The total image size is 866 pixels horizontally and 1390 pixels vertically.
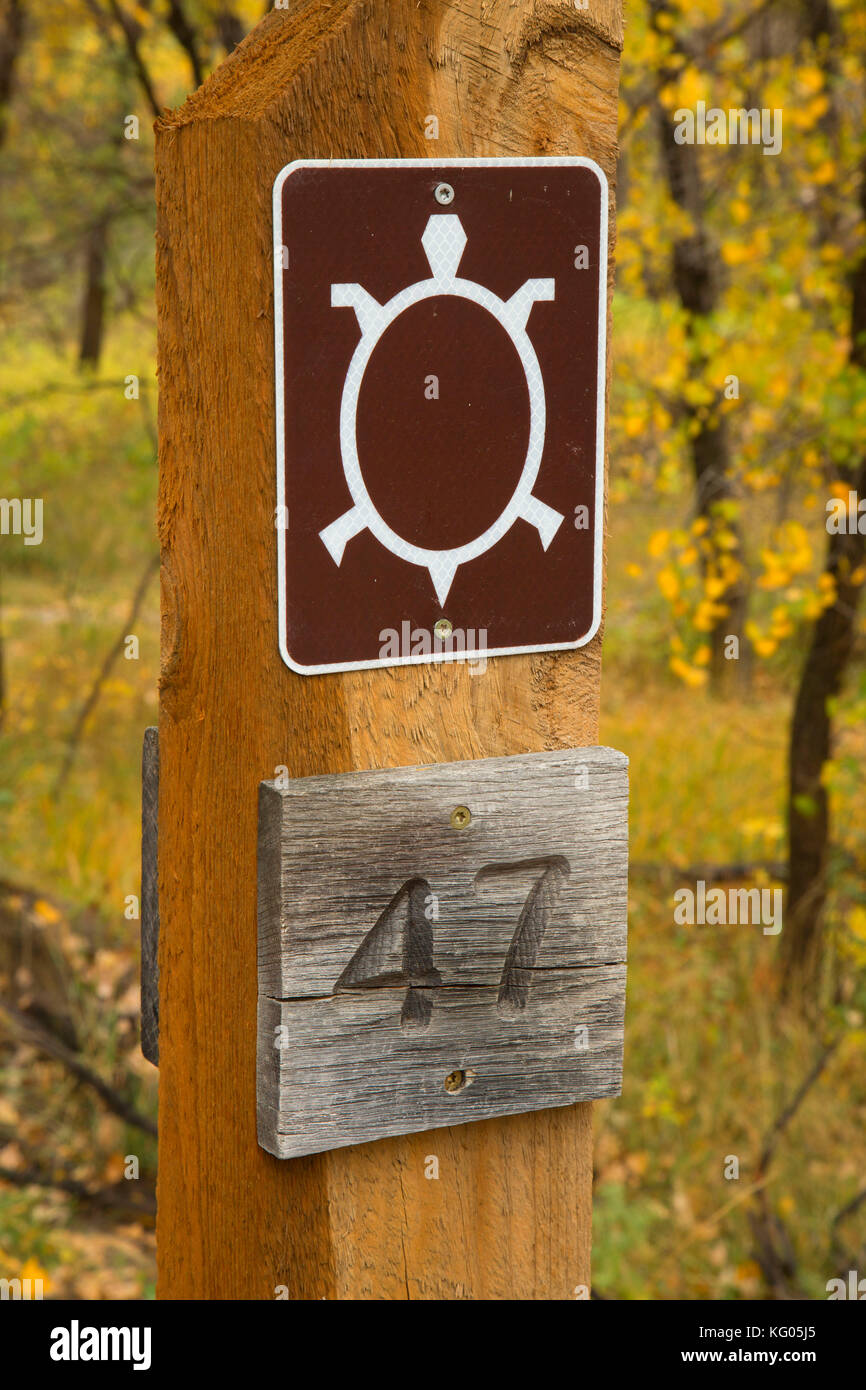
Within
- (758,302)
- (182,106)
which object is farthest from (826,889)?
(182,106)

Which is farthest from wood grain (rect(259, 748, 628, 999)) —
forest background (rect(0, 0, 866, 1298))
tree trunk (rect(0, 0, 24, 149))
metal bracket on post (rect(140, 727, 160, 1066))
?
tree trunk (rect(0, 0, 24, 149))

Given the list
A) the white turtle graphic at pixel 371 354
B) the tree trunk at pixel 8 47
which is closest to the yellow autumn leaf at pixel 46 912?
the white turtle graphic at pixel 371 354

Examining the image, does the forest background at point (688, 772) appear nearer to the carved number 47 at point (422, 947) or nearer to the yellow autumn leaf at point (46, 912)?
the yellow autumn leaf at point (46, 912)

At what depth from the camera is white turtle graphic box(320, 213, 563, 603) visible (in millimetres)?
1091

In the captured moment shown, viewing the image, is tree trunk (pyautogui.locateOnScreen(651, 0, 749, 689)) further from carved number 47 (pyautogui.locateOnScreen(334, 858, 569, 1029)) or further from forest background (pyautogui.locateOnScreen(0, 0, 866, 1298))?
carved number 47 (pyautogui.locateOnScreen(334, 858, 569, 1029))

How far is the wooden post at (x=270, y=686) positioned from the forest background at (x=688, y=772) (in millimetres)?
872

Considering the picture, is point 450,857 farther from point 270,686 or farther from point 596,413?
point 596,413

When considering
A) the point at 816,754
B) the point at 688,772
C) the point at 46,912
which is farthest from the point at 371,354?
the point at 688,772

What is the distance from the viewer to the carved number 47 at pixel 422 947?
1134 millimetres

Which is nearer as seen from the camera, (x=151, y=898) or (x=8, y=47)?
(x=151, y=898)

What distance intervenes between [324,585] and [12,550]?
7725 mm

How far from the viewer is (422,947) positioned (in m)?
1.15

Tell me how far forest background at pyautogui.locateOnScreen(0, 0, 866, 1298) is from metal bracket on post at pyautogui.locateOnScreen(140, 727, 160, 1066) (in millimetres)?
844

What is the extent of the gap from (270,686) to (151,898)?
0.28m
